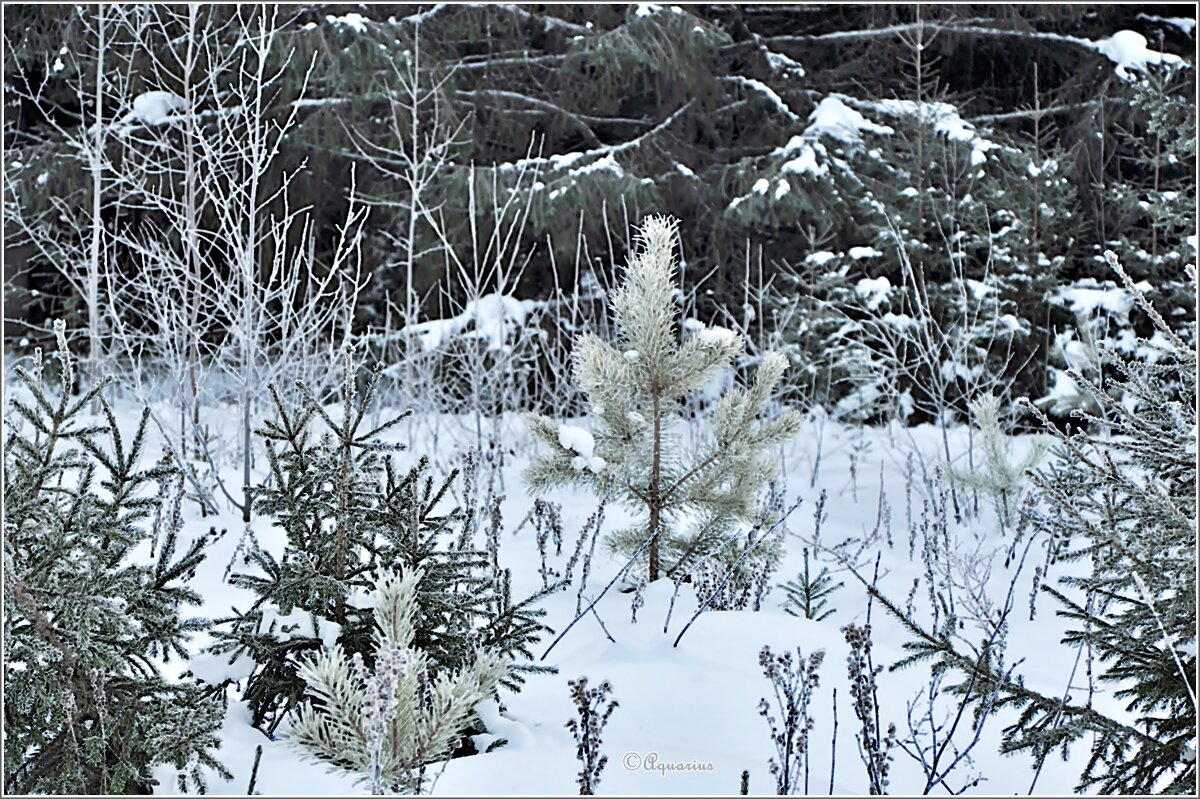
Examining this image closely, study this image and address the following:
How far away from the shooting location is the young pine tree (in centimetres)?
303

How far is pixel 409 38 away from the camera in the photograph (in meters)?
8.42

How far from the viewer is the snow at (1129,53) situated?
26.7ft

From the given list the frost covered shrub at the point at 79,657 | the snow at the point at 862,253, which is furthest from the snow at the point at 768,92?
the frost covered shrub at the point at 79,657

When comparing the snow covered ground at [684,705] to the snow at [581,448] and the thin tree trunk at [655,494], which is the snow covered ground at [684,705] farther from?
the snow at [581,448]

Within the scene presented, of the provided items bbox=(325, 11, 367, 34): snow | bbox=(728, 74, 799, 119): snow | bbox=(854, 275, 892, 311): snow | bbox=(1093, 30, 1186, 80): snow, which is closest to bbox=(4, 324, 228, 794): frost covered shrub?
bbox=(325, 11, 367, 34): snow

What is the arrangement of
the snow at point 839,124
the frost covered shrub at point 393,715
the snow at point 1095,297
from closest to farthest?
the frost covered shrub at point 393,715 → the snow at point 1095,297 → the snow at point 839,124

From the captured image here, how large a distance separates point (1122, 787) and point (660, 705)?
3.19 feet

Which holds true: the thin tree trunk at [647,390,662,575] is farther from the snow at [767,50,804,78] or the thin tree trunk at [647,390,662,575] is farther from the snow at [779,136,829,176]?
the snow at [767,50,804,78]

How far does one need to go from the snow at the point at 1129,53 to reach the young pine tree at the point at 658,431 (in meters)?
6.89

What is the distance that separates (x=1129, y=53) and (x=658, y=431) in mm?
7384

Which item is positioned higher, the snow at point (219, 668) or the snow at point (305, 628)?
the snow at point (305, 628)

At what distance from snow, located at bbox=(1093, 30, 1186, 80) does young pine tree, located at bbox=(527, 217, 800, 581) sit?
6893 millimetres

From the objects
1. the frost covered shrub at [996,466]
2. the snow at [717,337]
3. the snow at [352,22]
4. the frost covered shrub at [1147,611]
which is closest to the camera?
the frost covered shrub at [1147,611]

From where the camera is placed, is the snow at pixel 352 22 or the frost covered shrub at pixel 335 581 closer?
the frost covered shrub at pixel 335 581
